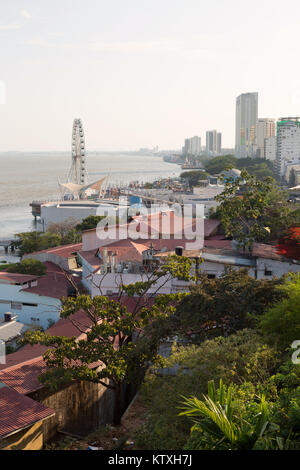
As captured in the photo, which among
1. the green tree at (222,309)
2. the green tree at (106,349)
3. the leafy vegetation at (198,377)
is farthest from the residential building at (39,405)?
the green tree at (222,309)

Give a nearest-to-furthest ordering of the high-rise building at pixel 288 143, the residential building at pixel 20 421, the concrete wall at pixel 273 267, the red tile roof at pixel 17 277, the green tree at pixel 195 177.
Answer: the residential building at pixel 20 421 < the concrete wall at pixel 273 267 < the red tile roof at pixel 17 277 < the green tree at pixel 195 177 < the high-rise building at pixel 288 143

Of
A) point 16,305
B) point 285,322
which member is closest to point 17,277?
point 16,305

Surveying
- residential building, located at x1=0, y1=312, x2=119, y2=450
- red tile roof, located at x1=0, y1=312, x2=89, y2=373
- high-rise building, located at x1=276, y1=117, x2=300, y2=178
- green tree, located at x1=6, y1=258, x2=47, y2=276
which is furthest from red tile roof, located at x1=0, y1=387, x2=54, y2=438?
high-rise building, located at x1=276, y1=117, x2=300, y2=178

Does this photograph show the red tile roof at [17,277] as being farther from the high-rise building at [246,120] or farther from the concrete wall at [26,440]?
the high-rise building at [246,120]

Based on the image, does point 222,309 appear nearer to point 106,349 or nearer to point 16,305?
point 106,349

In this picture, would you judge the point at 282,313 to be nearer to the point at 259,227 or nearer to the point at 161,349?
the point at 161,349

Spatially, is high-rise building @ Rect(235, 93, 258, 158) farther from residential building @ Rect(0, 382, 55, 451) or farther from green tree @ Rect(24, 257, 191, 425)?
residential building @ Rect(0, 382, 55, 451)
